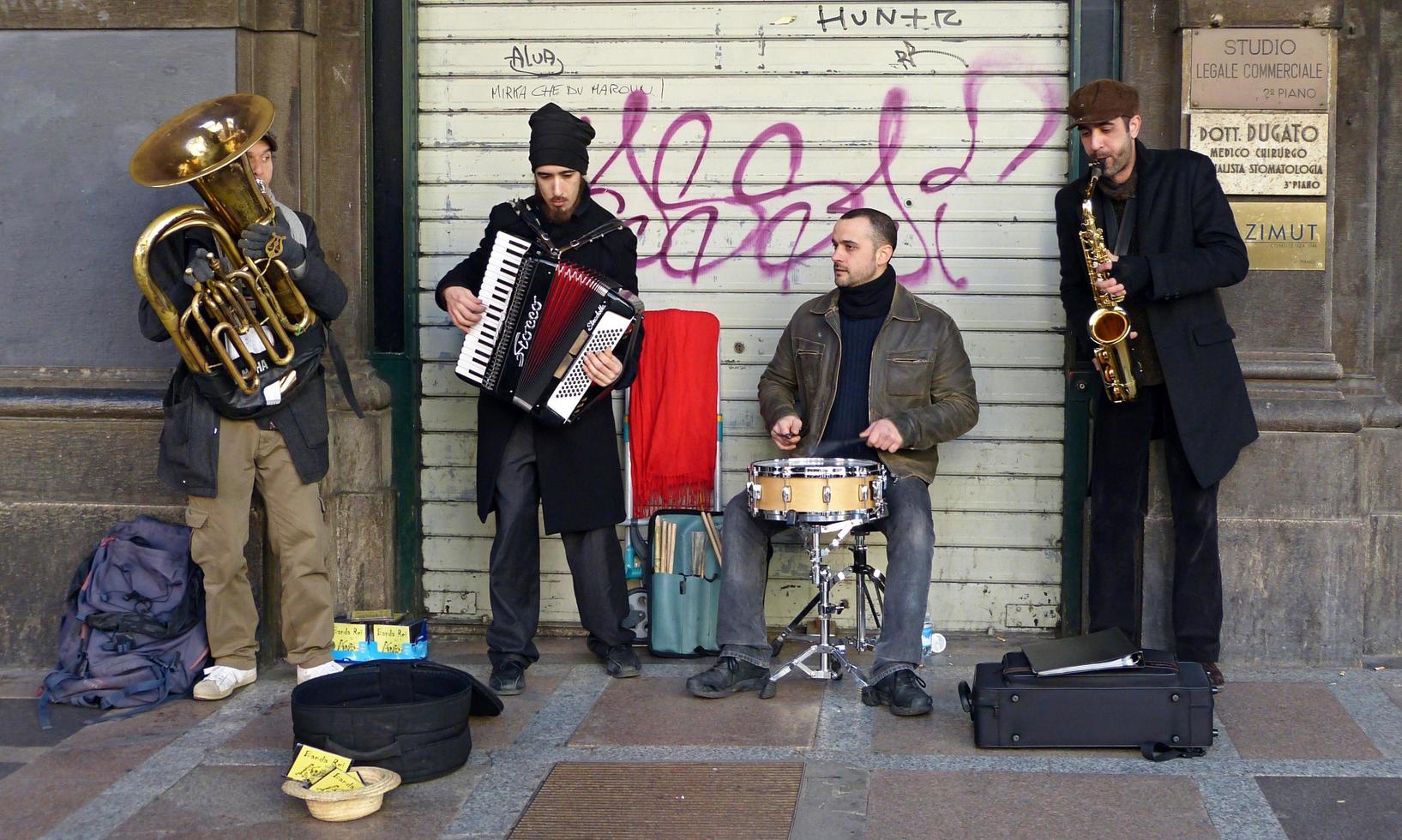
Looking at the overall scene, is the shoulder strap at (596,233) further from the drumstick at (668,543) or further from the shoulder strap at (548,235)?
the drumstick at (668,543)

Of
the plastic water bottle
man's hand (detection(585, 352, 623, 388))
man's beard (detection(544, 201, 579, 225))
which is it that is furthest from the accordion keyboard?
the plastic water bottle

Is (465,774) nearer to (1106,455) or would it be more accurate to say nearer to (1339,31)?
(1106,455)

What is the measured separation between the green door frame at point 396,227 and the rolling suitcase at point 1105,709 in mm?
2884

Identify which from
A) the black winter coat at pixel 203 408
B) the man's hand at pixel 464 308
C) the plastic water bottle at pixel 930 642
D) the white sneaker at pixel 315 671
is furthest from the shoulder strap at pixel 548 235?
the plastic water bottle at pixel 930 642

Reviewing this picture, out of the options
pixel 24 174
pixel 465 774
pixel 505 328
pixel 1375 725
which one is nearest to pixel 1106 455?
pixel 1375 725

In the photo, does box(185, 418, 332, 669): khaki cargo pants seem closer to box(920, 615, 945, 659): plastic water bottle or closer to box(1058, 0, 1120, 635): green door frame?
box(920, 615, 945, 659): plastic water bottle

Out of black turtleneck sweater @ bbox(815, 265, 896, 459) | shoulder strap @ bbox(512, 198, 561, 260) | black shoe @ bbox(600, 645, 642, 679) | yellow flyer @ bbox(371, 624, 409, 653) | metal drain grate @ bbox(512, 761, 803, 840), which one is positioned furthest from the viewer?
yellow flyer @ bbox(371, 624, 409, 653)

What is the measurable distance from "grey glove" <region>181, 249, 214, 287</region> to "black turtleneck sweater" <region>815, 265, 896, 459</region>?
2.32 metres

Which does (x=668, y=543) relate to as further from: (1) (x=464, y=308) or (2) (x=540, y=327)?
(1) (x=464, y=308)

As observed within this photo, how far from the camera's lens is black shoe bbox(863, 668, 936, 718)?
5191mm

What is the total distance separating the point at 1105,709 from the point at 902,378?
156cm

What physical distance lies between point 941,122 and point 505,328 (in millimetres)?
2101

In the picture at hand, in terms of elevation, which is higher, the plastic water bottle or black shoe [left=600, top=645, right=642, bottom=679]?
the plastic water bottle

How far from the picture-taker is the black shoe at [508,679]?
5637 millimetres
